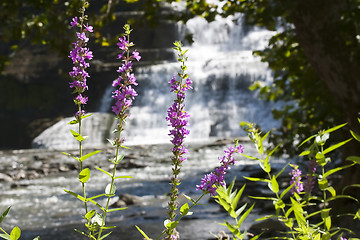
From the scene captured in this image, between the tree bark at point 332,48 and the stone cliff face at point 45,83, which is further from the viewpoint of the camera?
the stone cliff face at point 45,83

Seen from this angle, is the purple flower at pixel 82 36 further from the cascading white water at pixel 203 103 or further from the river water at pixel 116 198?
the cascading white water at pixel 203 103

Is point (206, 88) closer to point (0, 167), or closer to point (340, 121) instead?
point (0, 167)

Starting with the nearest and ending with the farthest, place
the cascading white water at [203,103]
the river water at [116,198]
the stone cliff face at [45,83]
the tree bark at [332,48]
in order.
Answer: the tree bark at [332,48]
the river water at [116,198]
the cascading white water at [203,103]
the stone cliff face at [45,83]

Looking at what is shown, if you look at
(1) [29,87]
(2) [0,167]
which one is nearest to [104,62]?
(1) [29,87]

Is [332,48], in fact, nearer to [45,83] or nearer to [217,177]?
[217,177]

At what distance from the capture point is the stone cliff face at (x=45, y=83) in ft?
128

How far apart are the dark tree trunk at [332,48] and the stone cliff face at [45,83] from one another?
31.5 m

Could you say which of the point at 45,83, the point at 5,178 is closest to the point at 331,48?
the point at 5,178

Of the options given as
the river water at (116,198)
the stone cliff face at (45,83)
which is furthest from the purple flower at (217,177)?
the stone cliff face at (45,83)

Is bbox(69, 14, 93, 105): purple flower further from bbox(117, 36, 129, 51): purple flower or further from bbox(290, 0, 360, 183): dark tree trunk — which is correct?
bbox(290, 0, 360, 183): dark tree trunk

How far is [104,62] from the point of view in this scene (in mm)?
42031

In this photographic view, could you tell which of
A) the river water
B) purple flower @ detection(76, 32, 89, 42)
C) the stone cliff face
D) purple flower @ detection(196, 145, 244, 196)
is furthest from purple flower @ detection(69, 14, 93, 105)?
the stone cliff face

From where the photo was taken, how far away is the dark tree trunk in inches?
277

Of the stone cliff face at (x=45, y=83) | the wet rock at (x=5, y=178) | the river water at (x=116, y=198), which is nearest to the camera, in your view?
the river water at (x=116, y=198)
